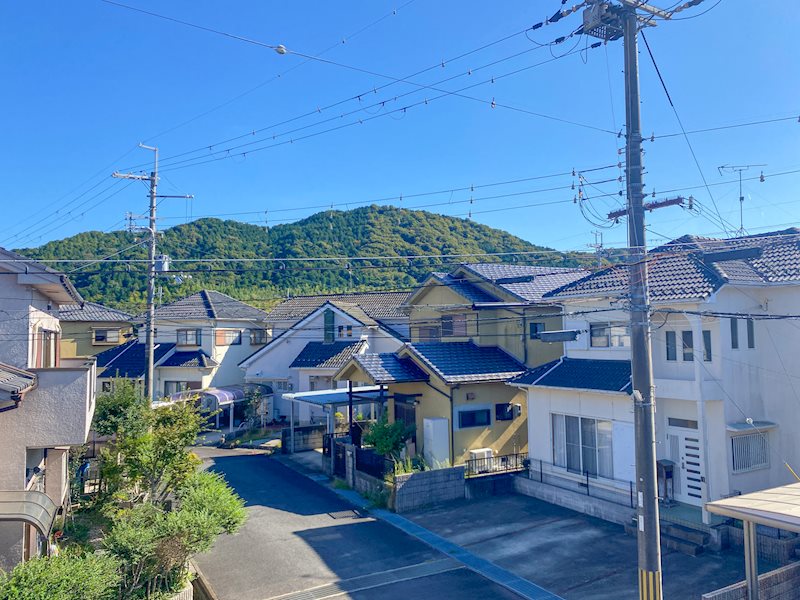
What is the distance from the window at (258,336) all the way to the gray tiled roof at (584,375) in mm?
23877

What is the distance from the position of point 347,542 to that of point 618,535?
654cm

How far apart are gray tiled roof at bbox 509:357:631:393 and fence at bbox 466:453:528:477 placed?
2.72 meters

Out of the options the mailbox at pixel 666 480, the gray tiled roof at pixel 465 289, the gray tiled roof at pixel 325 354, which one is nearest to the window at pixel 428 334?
the gray tiled roof at pixel 465 289

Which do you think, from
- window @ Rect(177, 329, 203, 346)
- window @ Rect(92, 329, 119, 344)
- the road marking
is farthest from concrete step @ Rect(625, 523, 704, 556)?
window @ Rect(92, 329, 119, 344)

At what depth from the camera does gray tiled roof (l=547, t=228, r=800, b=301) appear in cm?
1411

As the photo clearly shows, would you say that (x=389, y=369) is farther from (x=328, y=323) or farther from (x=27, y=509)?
(x=328, y=323)

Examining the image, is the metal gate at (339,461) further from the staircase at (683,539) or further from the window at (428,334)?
the staircase at (683,539)

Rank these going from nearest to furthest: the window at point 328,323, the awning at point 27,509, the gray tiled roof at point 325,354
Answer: the awning at point 27,509, the gray tiled roof at point 325,354, the window at point 328,323

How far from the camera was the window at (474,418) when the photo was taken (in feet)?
64.1

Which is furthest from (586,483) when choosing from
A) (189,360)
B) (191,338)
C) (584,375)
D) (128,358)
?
(128,358)

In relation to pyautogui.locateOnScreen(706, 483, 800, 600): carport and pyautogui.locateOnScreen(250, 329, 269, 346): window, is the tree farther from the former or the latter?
pyautogui.locateOnScreen(250, 329, 269, 346): window

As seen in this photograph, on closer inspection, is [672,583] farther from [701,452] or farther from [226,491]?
[226,491]

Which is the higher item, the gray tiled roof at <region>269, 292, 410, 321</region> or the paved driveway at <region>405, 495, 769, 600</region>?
the gray tiled roof at <region>269, 292, 410, 321</region>

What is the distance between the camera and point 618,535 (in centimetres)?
1380
